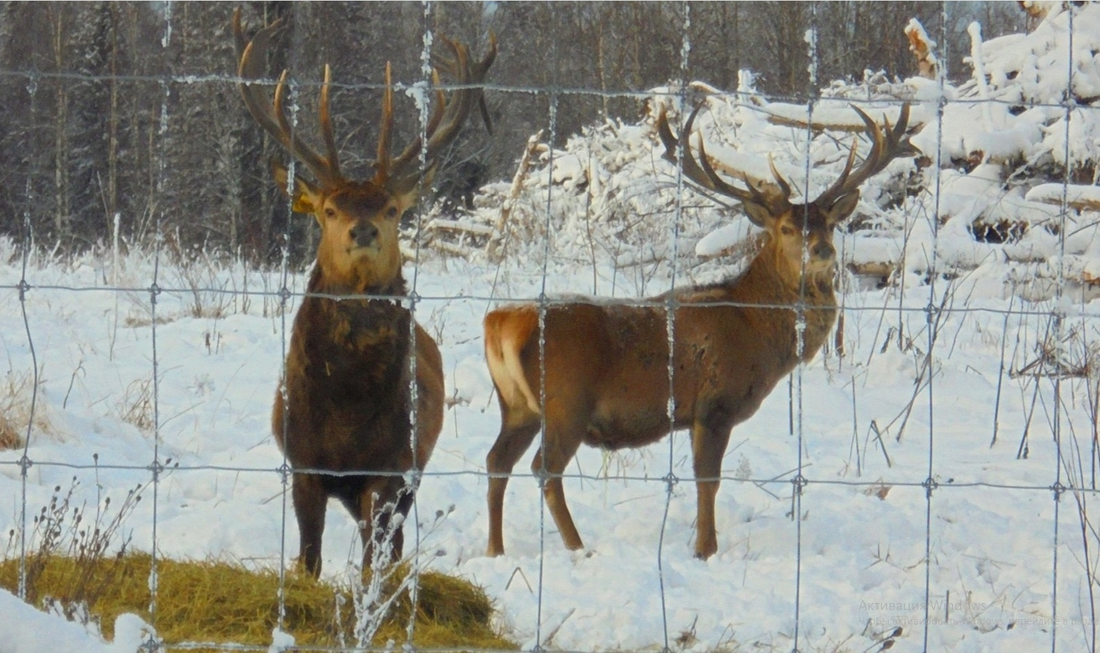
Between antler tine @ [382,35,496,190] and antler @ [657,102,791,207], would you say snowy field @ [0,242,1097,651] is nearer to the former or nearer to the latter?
antler tine @ [382,35,496,190]

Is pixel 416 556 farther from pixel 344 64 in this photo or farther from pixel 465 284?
pixel 344 64

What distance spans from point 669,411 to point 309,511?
5.50 feet

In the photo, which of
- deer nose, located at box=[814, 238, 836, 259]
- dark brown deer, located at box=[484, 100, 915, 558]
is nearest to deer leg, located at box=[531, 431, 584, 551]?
dark brown deer, located at box=[484, 100, 915, 558]

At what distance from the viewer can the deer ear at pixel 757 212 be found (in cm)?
673

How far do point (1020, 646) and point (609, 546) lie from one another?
1.92 meters

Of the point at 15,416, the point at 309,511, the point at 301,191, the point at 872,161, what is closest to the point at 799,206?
the point at 872,161

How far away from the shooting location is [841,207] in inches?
260

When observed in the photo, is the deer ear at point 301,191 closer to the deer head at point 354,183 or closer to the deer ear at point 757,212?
the deer head at point 354,183

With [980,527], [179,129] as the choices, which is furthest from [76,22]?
[980,527]

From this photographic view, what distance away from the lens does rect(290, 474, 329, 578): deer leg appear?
15.7 ft

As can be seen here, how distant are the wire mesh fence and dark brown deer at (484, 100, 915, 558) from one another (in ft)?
0.05

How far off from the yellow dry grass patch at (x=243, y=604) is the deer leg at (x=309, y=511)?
1.84ft

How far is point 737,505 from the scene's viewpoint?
634 cm

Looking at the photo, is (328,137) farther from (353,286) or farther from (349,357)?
(349,357)
